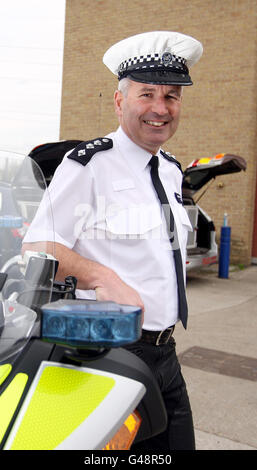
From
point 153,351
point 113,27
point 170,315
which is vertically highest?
point 113,27

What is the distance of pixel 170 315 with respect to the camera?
179 cm

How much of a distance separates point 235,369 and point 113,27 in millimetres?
10169

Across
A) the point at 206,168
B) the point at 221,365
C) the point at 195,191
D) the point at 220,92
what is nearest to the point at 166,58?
the point at 221,365

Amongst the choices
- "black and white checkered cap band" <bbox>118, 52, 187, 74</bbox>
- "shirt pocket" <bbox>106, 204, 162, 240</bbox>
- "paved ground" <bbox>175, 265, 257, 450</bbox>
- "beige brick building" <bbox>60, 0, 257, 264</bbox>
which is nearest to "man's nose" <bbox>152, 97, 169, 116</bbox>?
"black and white checkered cap band" <bbox>118, 52, 187, 74</bbox>

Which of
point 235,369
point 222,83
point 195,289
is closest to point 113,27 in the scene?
point 222,83

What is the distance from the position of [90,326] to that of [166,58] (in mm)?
1247

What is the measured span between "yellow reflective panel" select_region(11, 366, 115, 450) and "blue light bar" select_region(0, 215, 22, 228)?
364 millimetres

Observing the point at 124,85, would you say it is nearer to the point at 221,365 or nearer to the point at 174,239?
the point at 174,239

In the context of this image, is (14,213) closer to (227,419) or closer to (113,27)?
(227,419)

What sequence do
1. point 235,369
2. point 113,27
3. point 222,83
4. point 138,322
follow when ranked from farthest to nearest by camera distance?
1. point 113,27
2. point 222,83
3. point 235,369
4. point 138,322

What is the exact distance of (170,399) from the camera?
72.7 inches

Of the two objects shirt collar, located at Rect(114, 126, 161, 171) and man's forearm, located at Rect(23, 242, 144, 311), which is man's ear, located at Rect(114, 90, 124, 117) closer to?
shirt collar, located at Rect(114, 126, 161, 171)

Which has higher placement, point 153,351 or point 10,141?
point 10,141

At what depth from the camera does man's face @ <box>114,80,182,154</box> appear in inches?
68.4
